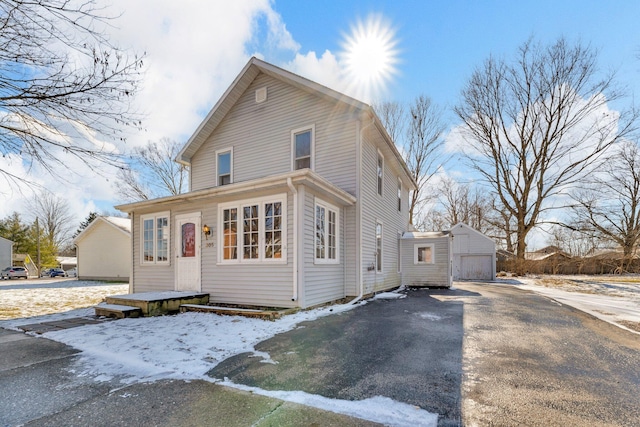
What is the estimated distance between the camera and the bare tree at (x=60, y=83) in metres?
4.27

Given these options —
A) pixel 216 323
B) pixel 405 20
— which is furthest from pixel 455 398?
pixel 405 20

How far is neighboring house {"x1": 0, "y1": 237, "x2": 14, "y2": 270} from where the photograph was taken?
1319 inches

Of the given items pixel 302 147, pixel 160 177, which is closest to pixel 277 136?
pixel 302 147

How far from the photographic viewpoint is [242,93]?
10.5m

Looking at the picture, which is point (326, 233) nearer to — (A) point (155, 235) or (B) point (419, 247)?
(A) point (155, 235)

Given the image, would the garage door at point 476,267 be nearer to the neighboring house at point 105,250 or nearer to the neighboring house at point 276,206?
the neighboring house at point 276,206

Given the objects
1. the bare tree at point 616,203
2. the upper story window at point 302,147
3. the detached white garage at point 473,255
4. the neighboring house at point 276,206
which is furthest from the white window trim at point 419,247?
the bare tree at point 616,203

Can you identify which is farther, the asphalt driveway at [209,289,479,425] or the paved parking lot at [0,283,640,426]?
the asphalt driveway at [209,289,479,425]

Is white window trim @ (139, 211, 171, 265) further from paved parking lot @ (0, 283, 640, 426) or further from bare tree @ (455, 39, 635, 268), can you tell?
bare tree @ (455, 39, 635, 268)

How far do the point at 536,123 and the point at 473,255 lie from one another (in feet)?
33.1

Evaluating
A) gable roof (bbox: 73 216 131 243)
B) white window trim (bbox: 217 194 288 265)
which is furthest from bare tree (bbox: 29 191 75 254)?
white window trim (bbox: 217 194 288 265)

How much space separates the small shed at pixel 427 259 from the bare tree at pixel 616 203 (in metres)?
15.1

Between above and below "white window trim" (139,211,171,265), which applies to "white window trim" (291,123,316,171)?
above

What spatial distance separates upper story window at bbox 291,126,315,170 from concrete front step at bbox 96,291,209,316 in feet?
14.7
